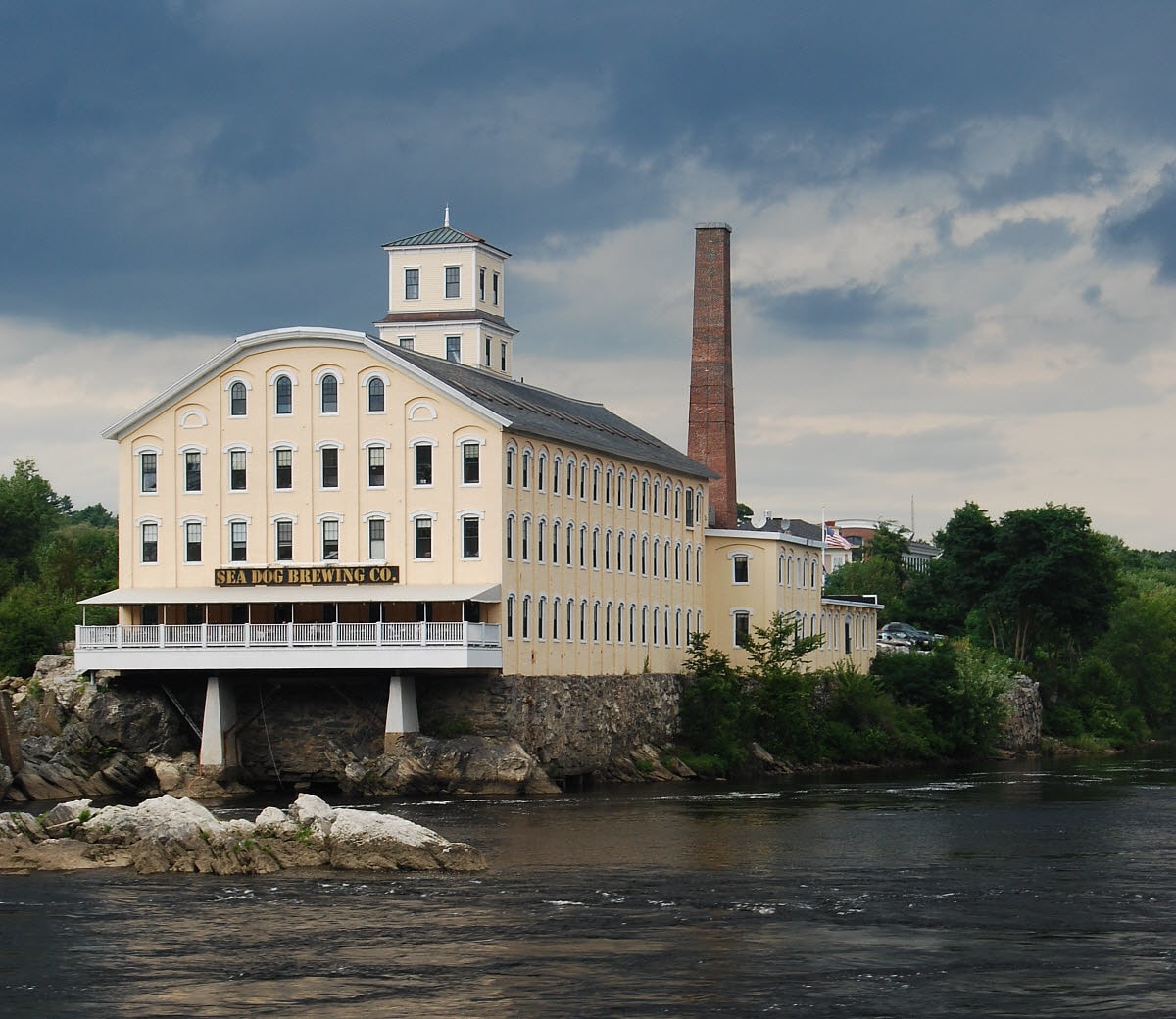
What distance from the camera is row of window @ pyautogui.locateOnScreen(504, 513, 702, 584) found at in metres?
78.0

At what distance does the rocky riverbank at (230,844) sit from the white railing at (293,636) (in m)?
20.7

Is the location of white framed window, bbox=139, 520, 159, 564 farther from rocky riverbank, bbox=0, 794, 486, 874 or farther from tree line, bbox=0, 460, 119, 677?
rocky riverbank, bbox=0, 794, 486, 874

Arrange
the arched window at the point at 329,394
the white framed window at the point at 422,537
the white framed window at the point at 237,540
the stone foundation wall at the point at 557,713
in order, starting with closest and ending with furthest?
1. the stone foundation wall at the point at 557,713
2. the white framed window at the point at 422,537
3. the arched window at the point at 329,394
4. the white framed window at the point at 237,540

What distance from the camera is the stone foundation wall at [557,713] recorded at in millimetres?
74125

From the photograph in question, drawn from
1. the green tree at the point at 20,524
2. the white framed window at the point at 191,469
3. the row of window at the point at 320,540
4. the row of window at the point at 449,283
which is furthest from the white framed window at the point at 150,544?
the green tree at the point at 20,524

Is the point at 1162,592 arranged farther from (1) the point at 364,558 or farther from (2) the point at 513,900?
(2) the point at 513,900

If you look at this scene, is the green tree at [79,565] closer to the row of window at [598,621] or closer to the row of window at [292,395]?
the row of window at [292,395]

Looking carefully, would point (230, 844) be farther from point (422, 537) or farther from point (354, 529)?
point (354, 529)

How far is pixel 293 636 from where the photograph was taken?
239 ft

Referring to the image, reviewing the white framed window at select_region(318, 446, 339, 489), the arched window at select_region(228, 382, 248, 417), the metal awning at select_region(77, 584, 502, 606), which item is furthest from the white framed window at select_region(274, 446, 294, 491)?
the metal awning at select_region(77, 584, 502, 606)

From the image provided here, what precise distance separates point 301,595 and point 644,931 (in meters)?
38.7

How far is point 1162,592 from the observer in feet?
527

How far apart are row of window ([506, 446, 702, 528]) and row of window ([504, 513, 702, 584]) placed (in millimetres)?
1240

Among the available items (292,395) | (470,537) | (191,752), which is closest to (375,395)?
(292,395)
